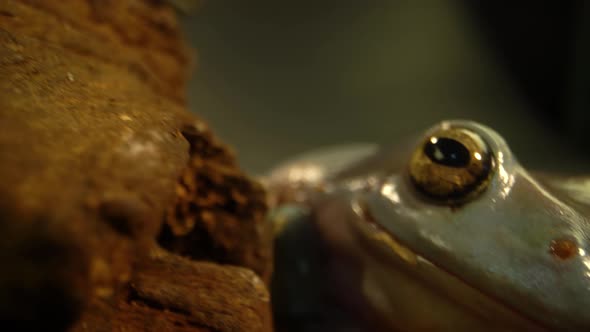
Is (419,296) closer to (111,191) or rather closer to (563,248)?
(563,248)

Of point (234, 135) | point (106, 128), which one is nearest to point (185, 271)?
point (106, 128)

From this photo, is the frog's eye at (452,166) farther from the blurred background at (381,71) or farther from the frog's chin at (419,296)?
the blurred background at (381,71)

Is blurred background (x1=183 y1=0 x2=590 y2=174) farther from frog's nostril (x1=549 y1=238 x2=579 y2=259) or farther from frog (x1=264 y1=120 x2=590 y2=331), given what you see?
frog's nostril (x1=549 y1=238 x2=579 y2=259)

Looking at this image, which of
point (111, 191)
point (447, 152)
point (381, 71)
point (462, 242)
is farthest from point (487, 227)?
point (381, 71)

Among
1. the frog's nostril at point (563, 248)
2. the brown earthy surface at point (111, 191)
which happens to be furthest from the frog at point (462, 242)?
the brown earthy surface at point (111, 191)

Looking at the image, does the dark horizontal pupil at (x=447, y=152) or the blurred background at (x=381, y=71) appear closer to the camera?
the dark horizontal pupil at (x=447, y=152)

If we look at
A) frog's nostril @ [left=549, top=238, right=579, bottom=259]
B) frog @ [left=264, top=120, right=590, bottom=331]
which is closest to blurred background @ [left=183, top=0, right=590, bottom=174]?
frog @ [left=264, top=120, right=590, bottom=331]

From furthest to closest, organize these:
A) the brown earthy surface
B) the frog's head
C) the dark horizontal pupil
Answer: the dark horizontal pupil → the frog's head → the brown earthy surface
